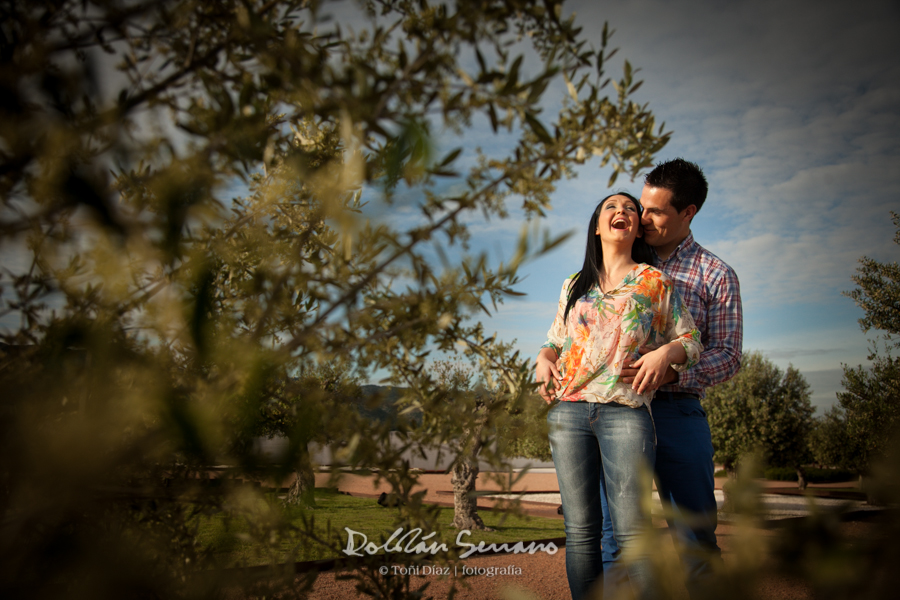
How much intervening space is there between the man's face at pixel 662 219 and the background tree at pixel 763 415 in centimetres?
1862

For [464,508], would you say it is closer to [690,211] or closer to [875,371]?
[690,211]

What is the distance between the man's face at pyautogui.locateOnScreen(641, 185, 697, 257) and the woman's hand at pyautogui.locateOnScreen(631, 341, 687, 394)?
92 cm

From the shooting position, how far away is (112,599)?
61 cm

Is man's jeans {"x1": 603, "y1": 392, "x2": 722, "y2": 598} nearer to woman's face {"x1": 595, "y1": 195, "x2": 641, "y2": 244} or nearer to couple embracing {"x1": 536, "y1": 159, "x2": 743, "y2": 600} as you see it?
couple embracing {"x1": 536, "y1": 159, "x2": 743, "y2": 600}

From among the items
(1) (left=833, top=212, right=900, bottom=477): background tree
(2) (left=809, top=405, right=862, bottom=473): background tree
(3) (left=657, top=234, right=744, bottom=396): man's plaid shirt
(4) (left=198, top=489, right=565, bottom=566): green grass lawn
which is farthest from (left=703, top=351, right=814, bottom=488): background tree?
(4) (left=198, top=489, right=565, bottom=566): green grass lawn

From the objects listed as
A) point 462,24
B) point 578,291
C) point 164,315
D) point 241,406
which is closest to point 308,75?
point 462,24

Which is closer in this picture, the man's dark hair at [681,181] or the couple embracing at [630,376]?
the couple embracing at [630,376]

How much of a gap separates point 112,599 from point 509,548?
602 cm

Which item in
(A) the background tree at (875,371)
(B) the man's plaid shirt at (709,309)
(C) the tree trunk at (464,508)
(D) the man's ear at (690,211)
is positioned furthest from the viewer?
(A) the background tree at (875,371)

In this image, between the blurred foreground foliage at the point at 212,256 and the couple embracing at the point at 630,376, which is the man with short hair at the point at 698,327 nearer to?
the couple embracing at the point at 630,376

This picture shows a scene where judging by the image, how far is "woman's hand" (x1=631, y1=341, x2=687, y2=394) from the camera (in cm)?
221

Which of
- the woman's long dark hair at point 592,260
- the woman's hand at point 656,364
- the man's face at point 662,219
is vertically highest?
the man's face at point 662,219

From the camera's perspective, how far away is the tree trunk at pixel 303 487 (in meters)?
0.95

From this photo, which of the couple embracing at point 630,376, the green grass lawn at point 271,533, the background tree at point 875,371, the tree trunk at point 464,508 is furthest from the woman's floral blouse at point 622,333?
the background tree at point 875,371
